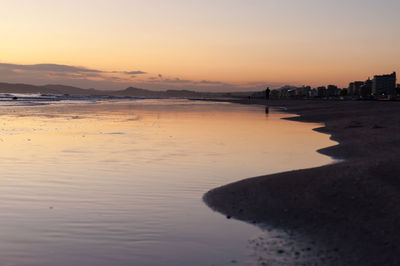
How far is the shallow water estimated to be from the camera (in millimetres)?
7609

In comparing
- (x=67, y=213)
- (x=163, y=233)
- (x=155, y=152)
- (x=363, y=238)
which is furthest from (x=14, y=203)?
(x=155, y=152)

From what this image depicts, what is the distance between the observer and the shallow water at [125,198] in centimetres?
761

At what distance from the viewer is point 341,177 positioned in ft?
39.2

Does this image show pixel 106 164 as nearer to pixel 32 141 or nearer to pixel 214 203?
pixel 214 203

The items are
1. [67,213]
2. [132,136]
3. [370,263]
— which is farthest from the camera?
[132,136]

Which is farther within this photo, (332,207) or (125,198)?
(125,198)

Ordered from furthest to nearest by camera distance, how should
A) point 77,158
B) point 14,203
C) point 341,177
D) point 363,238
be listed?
point 77,158, point 341,177, point 14,203, point 363,238

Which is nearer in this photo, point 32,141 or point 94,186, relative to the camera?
point 94,186

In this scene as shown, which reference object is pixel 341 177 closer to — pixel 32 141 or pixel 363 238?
pixel 363 238

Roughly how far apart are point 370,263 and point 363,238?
112 centimetres

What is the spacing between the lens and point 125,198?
11156mm

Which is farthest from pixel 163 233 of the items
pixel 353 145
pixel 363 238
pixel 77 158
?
pixel 353 145

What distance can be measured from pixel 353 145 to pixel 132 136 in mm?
12141

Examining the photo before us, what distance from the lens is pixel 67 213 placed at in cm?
973
